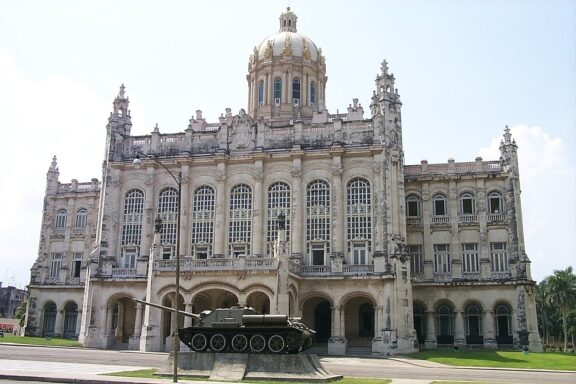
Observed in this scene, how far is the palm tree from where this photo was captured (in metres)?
72.6

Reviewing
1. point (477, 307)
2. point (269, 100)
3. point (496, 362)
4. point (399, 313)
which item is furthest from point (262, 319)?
point (269, 100)

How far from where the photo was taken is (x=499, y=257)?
186ft

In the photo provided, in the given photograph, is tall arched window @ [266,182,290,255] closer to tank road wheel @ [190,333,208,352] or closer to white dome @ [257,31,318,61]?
white dome @ [257,31,318,61]

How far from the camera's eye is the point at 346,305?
5294 centimetres

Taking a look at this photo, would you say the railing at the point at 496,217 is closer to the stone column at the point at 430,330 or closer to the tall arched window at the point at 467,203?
the tall arched window at the point at 467,203

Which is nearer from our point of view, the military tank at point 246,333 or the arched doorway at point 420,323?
the military tank at point 246,333

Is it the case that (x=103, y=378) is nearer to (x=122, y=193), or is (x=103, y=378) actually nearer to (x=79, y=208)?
(x=122, y=193)

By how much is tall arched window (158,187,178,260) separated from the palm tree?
4558cm

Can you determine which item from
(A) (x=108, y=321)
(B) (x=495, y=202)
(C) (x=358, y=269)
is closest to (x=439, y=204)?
(B) (x=495, y=202)

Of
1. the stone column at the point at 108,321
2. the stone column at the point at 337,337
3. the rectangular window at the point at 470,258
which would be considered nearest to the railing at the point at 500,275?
the rectangular window at the point at 470,258

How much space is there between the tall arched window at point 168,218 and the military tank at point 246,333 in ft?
90.9

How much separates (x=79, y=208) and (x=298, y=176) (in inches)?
1102

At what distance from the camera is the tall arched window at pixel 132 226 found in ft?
188

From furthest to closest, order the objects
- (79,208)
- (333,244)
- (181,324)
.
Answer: (79,208) → (333,244) → (181,324)
